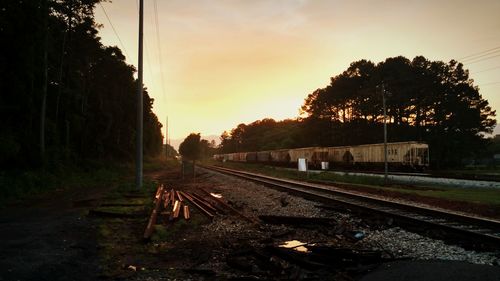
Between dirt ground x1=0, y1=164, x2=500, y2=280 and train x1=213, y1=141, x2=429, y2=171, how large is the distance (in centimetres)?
2590

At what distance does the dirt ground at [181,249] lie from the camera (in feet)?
21.3

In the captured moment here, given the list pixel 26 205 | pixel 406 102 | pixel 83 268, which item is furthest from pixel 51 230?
pixel 406 102

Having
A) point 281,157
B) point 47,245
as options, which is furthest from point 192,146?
point 47,245

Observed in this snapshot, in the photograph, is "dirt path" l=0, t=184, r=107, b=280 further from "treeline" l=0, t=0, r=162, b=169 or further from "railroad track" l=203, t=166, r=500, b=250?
"treeline" l=0, t=0, r=162, b=169

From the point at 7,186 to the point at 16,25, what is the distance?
11.2m

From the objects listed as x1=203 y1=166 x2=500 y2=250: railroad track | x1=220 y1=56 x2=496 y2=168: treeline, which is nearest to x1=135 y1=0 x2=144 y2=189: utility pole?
x1=203 y1=166 x2=500 y2=250: railroad track

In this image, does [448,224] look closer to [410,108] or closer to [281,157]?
[281,157]

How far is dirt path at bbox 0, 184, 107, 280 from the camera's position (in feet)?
21.0

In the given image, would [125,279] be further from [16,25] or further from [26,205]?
[16,25]

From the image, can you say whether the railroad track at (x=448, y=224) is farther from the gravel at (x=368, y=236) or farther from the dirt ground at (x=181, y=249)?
the dirt ground at (x=181, y=249)

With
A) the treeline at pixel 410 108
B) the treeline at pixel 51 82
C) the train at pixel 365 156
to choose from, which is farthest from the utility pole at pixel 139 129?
the treeline at pixel 410 108

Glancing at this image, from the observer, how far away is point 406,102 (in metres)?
67.0

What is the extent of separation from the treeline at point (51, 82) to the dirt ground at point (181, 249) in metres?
14.4

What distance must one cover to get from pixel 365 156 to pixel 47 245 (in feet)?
140
